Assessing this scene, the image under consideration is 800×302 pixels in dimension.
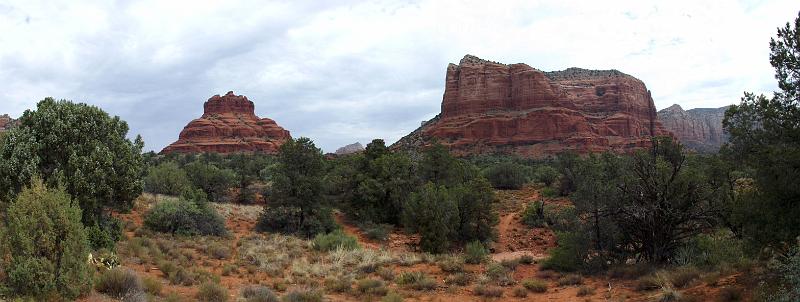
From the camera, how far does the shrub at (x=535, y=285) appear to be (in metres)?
13.0

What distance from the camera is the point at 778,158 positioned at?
8.39m

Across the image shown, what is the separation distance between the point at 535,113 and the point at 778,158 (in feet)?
343

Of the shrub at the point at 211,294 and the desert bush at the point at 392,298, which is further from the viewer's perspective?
the desert bush at the point at 392,298

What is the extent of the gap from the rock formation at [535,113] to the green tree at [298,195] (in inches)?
2995

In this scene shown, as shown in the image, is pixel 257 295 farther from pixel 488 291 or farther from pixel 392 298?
pixel 488 291

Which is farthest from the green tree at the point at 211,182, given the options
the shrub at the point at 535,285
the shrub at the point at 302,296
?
the shrub at the point at 535,285

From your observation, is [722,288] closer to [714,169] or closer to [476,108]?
[714,169]

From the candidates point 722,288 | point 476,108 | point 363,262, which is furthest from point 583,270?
point 476,108

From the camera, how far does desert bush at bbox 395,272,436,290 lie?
13539mm

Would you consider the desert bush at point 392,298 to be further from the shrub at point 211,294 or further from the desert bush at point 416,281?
the shrub at point 211,294

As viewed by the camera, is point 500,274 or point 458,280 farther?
point 500,274

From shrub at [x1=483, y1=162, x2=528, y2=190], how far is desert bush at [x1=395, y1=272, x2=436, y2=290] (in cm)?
3808

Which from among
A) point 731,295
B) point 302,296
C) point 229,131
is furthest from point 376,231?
point 229,131

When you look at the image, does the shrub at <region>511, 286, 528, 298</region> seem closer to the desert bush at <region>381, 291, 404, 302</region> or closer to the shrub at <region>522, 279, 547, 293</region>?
the shrub at <region>522, 279, 547, 293</region>
